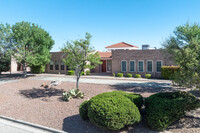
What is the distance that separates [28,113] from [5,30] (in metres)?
16.5

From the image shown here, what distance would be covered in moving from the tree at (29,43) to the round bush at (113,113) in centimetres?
1667

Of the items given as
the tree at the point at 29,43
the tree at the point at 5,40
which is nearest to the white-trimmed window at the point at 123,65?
the tree at the point at 29,43

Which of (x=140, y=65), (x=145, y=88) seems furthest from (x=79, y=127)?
(x=140, y=65)

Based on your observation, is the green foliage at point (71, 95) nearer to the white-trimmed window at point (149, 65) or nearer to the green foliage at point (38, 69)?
the white-trimmed window at point (149, 65)

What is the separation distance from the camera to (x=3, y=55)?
21297mm

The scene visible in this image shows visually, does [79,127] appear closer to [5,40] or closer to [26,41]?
[26,41]

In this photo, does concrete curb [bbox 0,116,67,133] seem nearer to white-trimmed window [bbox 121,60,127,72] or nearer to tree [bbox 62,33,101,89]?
tree [bbox 62,33,101,89]

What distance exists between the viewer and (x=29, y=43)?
763 inches

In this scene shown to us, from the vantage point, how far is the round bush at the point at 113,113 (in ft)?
14.4


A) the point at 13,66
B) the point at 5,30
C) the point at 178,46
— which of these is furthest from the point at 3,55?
the point at 178,46

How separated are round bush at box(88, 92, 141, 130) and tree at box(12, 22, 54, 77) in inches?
656

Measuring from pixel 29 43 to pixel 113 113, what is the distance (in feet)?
61.4

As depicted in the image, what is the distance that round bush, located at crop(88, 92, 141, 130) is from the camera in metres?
4.38

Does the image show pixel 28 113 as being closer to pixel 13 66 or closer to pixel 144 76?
pixel 144 76
